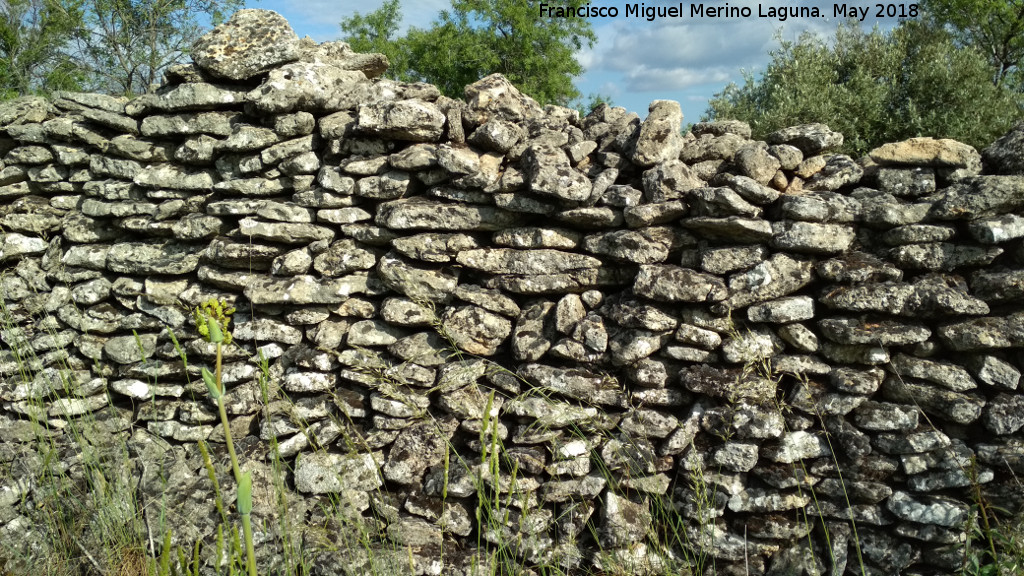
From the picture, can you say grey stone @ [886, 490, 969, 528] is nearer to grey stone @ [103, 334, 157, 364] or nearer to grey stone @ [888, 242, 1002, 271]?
grey stone @ [888, 242, 1002, 271]

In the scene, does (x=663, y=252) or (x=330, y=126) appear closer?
(x=663, y=252)

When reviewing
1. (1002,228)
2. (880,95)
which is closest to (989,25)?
(880,95)

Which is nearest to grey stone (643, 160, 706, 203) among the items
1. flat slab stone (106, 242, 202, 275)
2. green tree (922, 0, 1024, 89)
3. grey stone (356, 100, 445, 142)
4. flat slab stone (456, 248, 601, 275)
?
flat slab stone (456, 248, 601, 275)

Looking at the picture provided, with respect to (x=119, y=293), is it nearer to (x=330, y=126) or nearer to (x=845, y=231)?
(x=330, y=126)

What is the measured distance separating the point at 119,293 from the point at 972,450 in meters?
5.23

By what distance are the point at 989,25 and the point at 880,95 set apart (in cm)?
948

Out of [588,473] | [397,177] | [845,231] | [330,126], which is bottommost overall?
[588,473]

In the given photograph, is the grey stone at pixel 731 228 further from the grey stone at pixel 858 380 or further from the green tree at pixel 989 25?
the green tree at pixel 989 25

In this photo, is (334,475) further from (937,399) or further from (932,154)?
(932,154)

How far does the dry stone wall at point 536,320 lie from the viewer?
356 centimetres

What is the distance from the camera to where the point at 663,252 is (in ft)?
12.5

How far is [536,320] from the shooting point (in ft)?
13.3

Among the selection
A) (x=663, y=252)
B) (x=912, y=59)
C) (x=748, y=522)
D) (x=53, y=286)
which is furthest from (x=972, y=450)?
(x=912, y=59)

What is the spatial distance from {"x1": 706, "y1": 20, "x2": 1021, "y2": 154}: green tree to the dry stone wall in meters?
4.74
